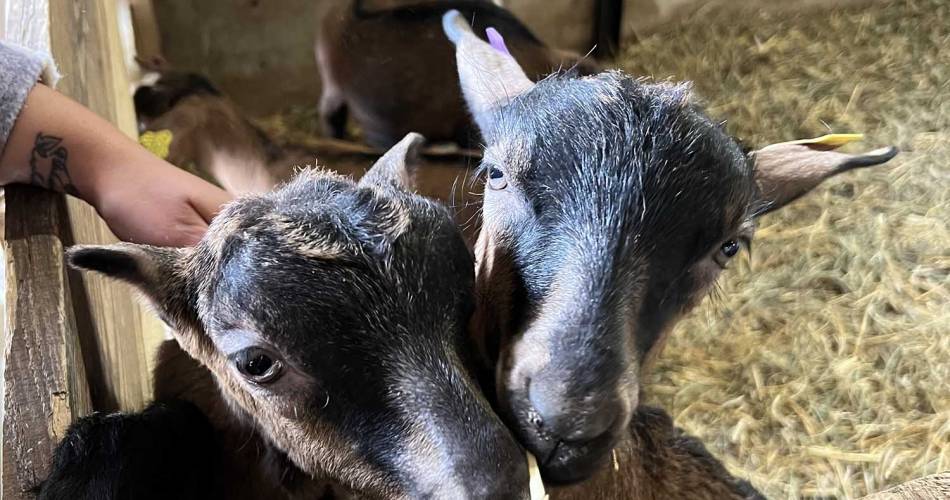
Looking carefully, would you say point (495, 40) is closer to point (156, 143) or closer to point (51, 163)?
point (51, 163)

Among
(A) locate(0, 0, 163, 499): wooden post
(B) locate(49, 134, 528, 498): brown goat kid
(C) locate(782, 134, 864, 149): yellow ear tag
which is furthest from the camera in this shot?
Result: (C) locate(782, 134, 864, 149): yellow ear tag

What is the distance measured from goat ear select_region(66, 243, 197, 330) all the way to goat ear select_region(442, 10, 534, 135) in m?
0.90

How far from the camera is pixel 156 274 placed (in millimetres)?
1659

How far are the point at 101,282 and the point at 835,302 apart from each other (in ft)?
10.3

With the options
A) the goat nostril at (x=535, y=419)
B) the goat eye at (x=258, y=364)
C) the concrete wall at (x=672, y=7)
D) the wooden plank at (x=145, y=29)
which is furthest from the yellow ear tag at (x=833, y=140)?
the wooden plank at (x=145, y=29)

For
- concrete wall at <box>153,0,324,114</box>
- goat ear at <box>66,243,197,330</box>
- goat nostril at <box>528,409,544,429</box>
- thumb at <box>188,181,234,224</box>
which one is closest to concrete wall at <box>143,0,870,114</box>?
concrete wall at <box>153,0,324,114</box>

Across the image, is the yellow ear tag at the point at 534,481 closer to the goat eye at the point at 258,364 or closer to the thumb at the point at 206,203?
the goat eye at the point at 258,364

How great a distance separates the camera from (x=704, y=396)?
351 cm

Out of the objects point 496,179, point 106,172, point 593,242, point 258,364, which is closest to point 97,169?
point 106,172

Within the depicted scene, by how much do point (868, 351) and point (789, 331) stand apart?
1.10 feet

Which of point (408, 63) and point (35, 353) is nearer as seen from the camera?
point (35, 353)

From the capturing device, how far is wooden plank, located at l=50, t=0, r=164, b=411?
2061 mm

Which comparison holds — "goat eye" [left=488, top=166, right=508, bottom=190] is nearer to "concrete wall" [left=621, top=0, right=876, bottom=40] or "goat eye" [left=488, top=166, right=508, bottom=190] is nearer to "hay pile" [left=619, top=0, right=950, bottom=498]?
"hay pile" [left=619, top=0, right=950, bottom=498]

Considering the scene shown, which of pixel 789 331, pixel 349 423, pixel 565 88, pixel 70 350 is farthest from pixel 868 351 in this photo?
pixel 70 350
